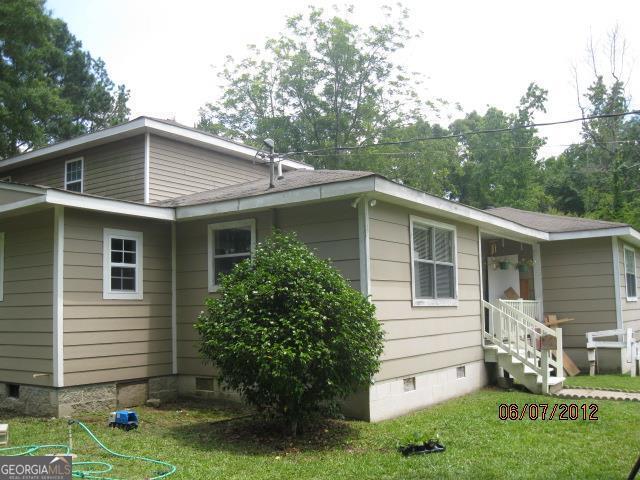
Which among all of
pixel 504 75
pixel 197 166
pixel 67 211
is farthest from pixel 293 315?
pixel 504 75

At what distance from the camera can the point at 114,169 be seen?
1151 cm

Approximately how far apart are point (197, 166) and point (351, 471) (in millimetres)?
8052

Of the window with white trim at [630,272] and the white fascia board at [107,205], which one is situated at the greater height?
the white fascia board at [107,205]

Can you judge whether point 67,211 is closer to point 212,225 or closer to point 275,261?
point 212,225

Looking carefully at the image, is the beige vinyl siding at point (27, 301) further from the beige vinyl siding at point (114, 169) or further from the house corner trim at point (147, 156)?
the house corner trim at point (147, 156)

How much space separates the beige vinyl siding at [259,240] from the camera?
8.16 m

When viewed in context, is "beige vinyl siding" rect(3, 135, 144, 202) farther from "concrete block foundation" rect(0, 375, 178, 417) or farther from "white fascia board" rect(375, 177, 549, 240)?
"white fascia board" rect(375, 177, 549, 240)

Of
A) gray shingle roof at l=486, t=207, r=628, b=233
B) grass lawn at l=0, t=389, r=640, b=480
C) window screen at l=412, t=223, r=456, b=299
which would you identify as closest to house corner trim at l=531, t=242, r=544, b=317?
gray shingle roof at l=486, t=207, r=628, b=233

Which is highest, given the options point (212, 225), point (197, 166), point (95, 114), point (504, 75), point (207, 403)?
point (95, 114)

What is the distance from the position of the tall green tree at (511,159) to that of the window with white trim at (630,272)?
14.4 metres

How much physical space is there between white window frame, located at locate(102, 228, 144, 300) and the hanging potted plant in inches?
324

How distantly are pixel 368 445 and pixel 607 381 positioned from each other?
6.52 meters

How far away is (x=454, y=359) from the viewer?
9969 millimetres
